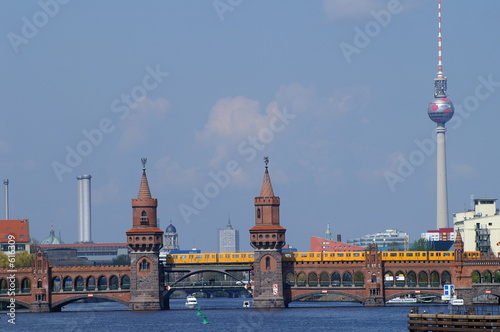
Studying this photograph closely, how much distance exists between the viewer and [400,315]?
584ft

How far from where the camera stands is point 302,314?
188000 mm

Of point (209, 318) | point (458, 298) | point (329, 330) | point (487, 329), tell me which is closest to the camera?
point (487, 329)

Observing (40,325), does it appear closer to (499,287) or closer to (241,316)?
(241,316)

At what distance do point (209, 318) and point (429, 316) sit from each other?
2509 inches

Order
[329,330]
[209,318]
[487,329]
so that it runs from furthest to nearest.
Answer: [209,318]
[329,330]
[487,329]

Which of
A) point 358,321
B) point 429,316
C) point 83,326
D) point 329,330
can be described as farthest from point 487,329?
point 83,326

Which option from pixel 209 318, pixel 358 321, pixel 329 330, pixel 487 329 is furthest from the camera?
pixel 209 318

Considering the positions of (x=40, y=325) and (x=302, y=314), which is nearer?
(x=40, y=325)

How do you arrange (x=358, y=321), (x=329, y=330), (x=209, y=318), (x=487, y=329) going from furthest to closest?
(x=209, y=318) < (x=358, y=321) < (x=329, y=330) < (x=487, y=329)

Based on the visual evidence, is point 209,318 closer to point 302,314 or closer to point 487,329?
point 302,314

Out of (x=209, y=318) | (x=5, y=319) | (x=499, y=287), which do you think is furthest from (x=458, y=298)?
(x=5, y=319)

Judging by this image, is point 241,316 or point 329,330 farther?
point 241,316

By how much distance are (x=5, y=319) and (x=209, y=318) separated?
2766 centimetres

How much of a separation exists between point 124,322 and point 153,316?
12.9 m
